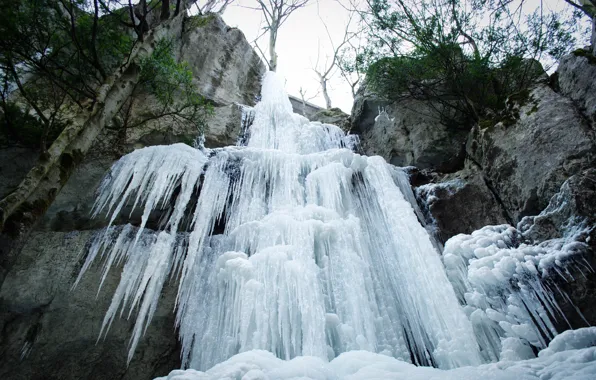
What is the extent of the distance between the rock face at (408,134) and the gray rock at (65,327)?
6325 mm

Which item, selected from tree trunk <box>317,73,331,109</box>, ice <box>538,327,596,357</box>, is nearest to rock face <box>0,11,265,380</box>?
ice <box>538,327,596,357</box>

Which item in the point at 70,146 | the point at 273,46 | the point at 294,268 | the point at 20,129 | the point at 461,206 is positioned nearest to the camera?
the point at 70,146

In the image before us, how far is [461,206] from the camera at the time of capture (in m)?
5.93

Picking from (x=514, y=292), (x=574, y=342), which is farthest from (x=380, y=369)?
(x=514, y=292)

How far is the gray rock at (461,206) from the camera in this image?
5688mm

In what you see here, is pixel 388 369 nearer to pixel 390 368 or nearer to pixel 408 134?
pixel 390 368

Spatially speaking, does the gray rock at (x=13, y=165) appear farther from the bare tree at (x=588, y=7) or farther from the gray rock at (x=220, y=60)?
the bare tree at (x=588, y=7)

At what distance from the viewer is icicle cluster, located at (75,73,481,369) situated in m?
4.08

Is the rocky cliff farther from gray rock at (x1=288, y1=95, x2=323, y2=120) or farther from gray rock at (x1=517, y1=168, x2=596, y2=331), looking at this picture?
gray rock at (x1=288, y1=95, x2=323, y2=120)

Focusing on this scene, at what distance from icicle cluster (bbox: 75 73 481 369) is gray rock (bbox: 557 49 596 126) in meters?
3.11

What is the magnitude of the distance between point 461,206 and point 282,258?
11.6ft

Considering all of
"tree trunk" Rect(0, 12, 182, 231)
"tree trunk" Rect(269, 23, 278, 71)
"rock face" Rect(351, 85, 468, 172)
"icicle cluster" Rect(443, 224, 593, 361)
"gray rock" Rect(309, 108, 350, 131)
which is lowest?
"icicle cluster" Rect(443, 224, 593, 361)

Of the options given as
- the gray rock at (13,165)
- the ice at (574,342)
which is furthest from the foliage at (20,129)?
the ice at (574,342)

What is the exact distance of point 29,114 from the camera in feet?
20.9
